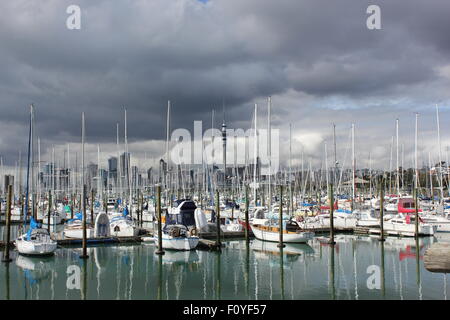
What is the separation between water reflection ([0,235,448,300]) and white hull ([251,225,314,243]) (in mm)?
828

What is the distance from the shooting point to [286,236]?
139 feet

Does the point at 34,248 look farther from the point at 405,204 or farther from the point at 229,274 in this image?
the point at 405,204

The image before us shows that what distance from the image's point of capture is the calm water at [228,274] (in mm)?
23969

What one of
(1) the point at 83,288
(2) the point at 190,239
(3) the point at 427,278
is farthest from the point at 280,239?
(1) the point at 83,288

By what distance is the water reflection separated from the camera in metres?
24.0

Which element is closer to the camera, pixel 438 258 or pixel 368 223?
pixel 438 258

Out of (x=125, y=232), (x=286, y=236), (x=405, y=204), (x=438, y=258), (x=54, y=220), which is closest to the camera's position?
(x=438, y=258)

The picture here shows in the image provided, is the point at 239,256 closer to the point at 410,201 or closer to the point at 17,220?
the point at 410,201

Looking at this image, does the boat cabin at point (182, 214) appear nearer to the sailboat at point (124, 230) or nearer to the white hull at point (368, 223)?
the sailboat at point (124, 230)

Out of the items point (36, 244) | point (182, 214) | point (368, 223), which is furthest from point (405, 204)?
point (36, 244)

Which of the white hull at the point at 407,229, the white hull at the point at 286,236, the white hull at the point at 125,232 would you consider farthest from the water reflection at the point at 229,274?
the white hull at the point at 407,229

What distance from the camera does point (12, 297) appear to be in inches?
929

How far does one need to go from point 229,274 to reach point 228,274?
0.07 metres

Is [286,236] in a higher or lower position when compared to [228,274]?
higher
